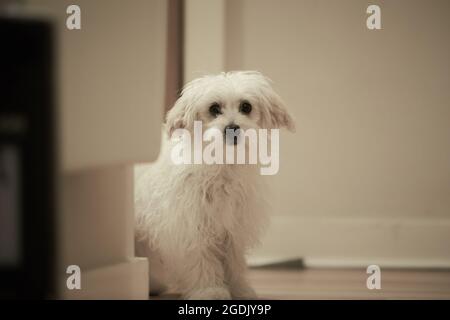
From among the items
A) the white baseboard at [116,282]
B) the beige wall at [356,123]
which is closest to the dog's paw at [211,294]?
the white baseboard at [116,282]

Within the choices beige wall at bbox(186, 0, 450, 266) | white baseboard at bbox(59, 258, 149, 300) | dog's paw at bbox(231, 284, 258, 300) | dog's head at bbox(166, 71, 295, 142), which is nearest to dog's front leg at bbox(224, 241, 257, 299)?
dog's paw at bbox(231, 284, 258, 300)

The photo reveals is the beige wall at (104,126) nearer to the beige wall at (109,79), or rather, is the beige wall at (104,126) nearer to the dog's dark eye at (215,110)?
the beige wall at (109,79)

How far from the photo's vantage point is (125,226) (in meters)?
1.69

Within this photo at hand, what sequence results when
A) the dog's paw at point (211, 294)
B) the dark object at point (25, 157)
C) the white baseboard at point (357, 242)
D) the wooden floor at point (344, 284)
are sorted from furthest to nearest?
the white baseboard at point (357, 242)
the wooden floor at point (344, 284)
the dog's paw at point (211, 294)
the dark object at point (25, 157)

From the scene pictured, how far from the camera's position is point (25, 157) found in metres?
0.97

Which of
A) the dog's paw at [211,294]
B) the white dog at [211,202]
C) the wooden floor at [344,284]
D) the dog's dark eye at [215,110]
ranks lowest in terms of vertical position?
the wooden floor at [344,284]

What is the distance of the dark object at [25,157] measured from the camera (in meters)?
0.95

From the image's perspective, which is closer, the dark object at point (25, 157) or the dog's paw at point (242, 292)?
the dark object at point (25, 157)

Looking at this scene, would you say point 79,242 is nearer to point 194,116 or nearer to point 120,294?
point 120,294

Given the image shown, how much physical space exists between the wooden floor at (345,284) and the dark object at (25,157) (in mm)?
994

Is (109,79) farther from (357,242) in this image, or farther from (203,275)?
(357,242)

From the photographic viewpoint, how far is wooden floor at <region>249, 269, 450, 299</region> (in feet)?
6.34

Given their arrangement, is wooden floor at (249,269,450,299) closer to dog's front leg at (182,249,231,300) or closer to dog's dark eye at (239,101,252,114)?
dog's front leg at (182,249,231,300)

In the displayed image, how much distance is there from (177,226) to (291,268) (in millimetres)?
984
